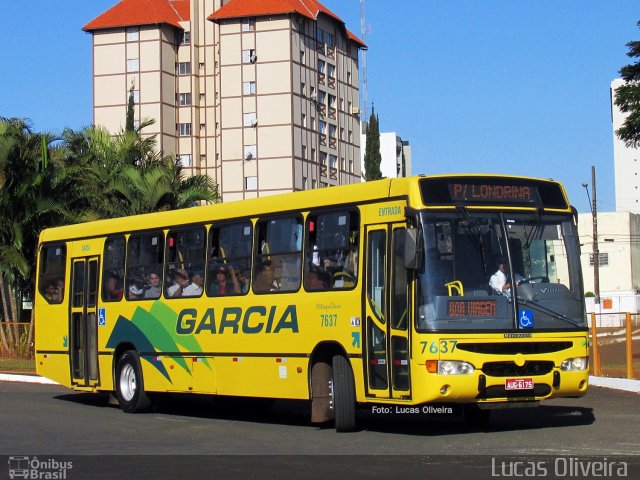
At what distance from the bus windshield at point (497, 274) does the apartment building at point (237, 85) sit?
250 feet

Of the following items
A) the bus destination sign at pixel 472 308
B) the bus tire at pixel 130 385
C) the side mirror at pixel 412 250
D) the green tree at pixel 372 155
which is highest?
the green tree at pixel 372 155

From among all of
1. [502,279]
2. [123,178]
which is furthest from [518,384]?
[123,178]

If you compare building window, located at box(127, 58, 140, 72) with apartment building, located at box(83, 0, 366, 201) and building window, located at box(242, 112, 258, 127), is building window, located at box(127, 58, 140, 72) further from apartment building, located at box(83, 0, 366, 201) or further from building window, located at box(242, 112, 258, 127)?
building window, located at box(242, 112, 258, 127)

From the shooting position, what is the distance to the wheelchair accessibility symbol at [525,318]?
14.1 metres

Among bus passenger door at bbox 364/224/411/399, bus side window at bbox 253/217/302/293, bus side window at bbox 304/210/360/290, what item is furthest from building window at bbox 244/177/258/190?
bus passenger door at bbox 364/224/411/399

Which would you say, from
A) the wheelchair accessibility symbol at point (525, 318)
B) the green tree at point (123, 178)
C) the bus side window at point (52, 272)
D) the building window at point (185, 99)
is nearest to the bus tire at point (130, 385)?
the bus side window at point (52, 272)

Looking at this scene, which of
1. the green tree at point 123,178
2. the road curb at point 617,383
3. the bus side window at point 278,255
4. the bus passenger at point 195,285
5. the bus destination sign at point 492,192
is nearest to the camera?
the bus destination sign at point 492,192

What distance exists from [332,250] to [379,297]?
1136mm

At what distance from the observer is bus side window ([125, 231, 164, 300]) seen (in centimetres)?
1892

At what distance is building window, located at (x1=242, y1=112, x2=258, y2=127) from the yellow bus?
74.1m

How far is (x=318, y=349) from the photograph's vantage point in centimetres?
1553

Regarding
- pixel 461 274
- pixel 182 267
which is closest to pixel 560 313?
pixel 461 274

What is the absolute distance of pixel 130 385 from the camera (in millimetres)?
19734

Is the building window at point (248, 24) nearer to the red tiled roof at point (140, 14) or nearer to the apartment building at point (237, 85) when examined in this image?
the apartment building at point (237, 85)
